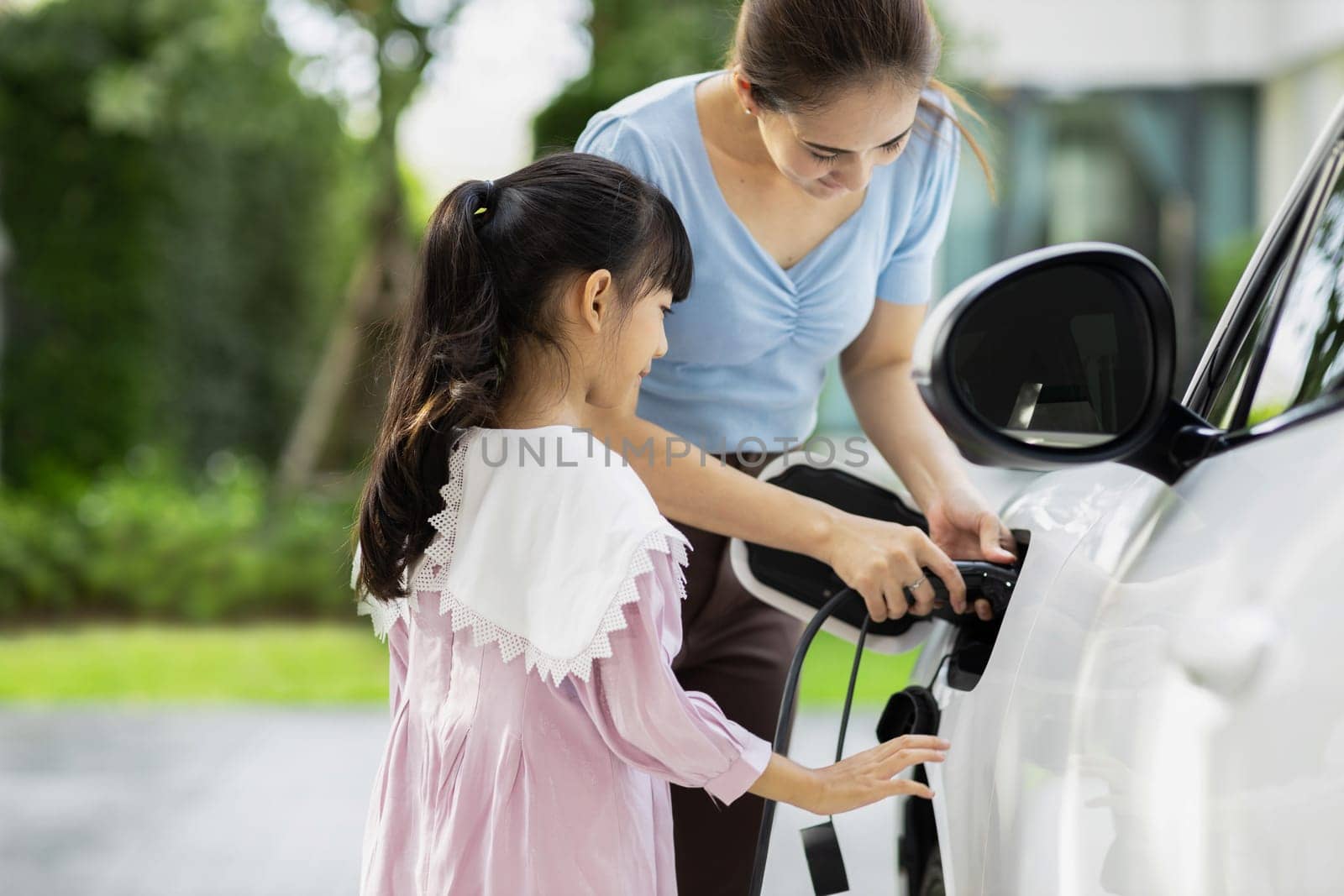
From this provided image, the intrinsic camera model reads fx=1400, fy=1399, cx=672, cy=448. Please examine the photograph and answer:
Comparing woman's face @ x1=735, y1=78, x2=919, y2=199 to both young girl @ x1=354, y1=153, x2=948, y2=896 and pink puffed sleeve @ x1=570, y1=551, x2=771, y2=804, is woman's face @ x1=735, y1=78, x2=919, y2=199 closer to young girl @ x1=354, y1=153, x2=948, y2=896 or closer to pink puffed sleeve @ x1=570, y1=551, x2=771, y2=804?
young girl @ x1=354, y1=153, x2=948, y2=896

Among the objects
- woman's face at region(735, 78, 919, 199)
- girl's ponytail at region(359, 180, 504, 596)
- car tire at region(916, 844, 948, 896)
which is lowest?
car tire at region(916, 844, 948, 896)

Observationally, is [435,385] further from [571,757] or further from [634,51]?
[634,51]

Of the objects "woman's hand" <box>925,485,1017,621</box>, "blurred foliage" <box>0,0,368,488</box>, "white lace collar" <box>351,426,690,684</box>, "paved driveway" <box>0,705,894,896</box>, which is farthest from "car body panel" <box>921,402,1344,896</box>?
"blurred foliage" <box>0,0,368,488</box>

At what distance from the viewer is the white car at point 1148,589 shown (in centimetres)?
95

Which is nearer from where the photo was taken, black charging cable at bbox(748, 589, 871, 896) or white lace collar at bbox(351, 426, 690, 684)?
white lace collar at bbox(351, 426, 690, 684)

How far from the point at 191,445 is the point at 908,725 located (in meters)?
8.28

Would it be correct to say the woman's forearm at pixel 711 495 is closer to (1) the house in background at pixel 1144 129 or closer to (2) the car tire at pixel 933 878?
(2) the car tire at pixel 933 878

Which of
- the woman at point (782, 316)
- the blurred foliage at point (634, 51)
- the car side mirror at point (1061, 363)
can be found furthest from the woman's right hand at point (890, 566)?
the blurred foliage at point (634, 51)

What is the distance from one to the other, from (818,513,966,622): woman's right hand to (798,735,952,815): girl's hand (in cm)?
16

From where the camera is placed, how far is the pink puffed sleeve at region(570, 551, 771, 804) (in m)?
1.41

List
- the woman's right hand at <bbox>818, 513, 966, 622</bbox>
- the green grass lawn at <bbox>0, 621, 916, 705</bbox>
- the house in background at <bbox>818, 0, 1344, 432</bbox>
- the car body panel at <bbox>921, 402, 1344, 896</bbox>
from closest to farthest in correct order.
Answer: the car body panel at <bbox>921, 402, 1344, 896</bbox>
the woman's right hand at <bbox>818, 513, 966, 622</bbox>
the green grass lawn at <bbox>0, 621, 916, 705</bbox>
the house in background at <bbox>818, 0, 1344, 432</bbox>

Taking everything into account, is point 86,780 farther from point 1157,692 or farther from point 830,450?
point 1157,692

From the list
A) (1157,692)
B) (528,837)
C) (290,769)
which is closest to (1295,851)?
(1157,692)

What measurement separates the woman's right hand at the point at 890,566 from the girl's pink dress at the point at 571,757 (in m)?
0.20
